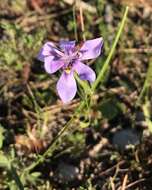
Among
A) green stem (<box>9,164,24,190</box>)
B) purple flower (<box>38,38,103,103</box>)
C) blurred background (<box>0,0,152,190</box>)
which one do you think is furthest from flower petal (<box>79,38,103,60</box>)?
green stem (<box>9,164,24,190</box>)

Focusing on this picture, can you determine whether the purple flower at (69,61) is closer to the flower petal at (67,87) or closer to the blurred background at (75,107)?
the flower petal at (67,87)

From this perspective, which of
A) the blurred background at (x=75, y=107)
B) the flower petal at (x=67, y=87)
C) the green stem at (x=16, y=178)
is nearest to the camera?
the flower petal at (x=67, y=87)

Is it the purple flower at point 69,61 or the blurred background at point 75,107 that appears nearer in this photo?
the purple flower at point 69,61

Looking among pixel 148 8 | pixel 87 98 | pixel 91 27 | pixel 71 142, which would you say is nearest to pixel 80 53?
pixel 87 98

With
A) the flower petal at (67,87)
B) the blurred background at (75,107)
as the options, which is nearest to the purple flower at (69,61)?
the flower petal at (67,87)

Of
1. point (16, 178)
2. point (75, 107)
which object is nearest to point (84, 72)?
point (16, 178)

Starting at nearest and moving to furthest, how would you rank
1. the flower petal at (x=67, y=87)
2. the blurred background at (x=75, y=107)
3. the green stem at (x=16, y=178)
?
the flower petal at (x=67, y=87) < the green stem at (x=16, y=178) < the blurred background at (x=75, y=107)

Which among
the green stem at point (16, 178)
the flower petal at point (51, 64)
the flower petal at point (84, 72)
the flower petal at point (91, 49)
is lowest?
the green stem at point (16, 178)
